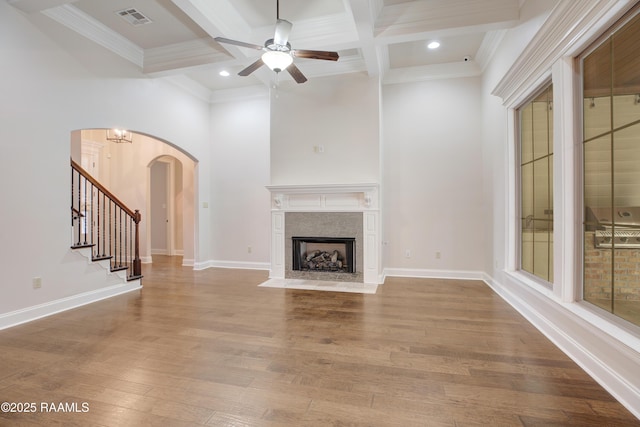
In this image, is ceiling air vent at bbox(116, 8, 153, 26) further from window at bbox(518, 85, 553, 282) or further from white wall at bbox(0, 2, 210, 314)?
window at bbox(518, 85, 553, 282)

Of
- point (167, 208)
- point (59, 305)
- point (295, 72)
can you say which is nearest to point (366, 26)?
point (295, 72)

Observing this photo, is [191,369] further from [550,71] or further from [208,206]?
[208,206]

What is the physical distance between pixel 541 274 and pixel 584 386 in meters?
1.53

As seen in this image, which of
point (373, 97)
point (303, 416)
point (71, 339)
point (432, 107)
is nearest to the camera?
point (303, 416)

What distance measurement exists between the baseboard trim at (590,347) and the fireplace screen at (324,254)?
2461 millimetres

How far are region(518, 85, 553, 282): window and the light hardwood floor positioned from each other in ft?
2.28

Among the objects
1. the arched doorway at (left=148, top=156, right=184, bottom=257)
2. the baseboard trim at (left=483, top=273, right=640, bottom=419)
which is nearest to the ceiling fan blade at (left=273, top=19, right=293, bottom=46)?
the baseboard trim at (left=483, top=273, right=640, bottom=419)

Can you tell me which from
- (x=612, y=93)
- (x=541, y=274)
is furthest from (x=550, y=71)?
(x=541, y=274)

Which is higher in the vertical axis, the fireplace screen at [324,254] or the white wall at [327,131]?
the white wall at [327,131]

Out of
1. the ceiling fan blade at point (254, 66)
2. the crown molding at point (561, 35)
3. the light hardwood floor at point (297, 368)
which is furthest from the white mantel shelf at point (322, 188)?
the crown molding at point (561, 35)

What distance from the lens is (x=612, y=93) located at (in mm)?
2137

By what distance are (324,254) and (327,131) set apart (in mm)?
2074

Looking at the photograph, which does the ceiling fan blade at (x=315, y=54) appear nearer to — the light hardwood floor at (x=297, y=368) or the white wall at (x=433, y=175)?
the white wall at (x=433, y=175)

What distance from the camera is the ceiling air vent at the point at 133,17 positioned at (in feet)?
12.1
